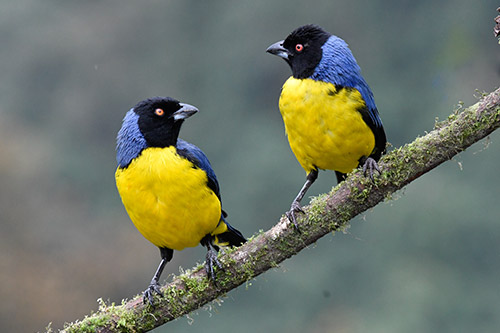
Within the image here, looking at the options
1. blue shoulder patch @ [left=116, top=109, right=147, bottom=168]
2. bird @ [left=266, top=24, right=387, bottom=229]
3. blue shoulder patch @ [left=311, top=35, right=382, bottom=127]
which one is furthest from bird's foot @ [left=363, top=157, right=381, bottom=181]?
blue shoulder patch @ [left=116, top=109, right=147, bottom=168]

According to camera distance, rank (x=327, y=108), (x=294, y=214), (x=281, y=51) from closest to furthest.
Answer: (x=294, y=214), (x=327, y=108), (x=281, y=51)

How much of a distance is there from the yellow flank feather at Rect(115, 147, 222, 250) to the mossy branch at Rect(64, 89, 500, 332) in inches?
13.5

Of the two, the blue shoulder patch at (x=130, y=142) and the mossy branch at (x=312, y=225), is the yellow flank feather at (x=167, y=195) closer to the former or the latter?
the blue shoulder patch at (x=130, y=142)

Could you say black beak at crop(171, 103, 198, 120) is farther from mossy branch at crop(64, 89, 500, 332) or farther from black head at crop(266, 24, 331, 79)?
mossy branch at crop(64, 89, 500, 332)

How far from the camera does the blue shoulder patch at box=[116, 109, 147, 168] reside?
4.51 meters

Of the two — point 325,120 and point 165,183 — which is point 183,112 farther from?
point 325,120

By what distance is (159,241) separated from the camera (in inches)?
182

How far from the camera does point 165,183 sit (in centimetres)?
433

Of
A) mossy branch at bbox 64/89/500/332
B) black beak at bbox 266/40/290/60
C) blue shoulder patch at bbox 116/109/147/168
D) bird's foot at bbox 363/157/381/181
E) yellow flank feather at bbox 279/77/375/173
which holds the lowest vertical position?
mossy branch at bbox 64/89/500/332

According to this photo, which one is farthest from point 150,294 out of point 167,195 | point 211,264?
point 167,195

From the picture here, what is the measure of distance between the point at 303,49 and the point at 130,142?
4.42ft

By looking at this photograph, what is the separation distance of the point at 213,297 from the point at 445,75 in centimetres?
859

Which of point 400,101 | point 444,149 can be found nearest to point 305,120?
point 444,149

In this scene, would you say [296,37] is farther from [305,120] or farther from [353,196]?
[353,196]
